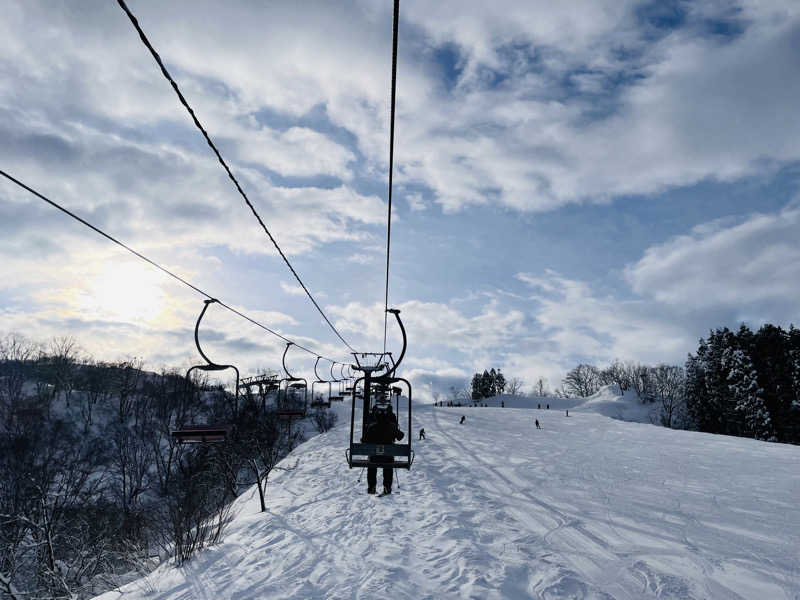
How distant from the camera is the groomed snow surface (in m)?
9.02

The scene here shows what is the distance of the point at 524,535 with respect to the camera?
464 inches

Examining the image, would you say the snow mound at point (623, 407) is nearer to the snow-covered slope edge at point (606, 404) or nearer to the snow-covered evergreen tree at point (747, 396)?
the snow-covered slope edge at point (606, 404)

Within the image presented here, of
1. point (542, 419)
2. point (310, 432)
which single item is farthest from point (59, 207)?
point (310, 432)

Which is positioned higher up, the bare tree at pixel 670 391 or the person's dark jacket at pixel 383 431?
the bare tree at pixel 670 391

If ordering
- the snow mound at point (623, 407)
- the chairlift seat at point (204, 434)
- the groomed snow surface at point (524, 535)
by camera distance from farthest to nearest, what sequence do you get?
1. the snow mound at point (623, 407)
2. the chairlift seat at point (204, 434)
3. the groomed snow surface at point (524, 535)

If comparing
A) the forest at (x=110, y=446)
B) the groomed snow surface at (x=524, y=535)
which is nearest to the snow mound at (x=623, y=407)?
the forest at (x=110, y=446)

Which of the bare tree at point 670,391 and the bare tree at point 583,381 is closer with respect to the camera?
Answer: the bare tree at point 670,391

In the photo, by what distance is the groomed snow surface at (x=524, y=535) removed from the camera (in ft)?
29.6

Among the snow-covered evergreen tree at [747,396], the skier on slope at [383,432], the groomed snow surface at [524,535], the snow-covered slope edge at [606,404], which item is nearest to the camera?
the groomed snow surface at [524,535]

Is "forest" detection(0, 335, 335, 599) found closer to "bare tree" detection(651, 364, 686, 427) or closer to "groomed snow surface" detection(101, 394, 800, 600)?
"groomed snow surface" detection(101, 394, 800, 600)

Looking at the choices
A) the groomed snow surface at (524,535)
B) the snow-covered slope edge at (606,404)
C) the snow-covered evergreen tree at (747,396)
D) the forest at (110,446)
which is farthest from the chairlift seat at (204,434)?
the snow-covered slope edge at (606,404)

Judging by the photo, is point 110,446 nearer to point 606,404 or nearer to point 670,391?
point 606,404

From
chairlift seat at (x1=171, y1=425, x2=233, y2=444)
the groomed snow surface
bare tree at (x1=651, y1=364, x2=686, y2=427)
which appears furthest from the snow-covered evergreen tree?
chairlift seat at (x1=171, y1=425, x2=233, y2=444)

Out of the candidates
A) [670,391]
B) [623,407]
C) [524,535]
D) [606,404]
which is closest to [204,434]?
[524,535]
